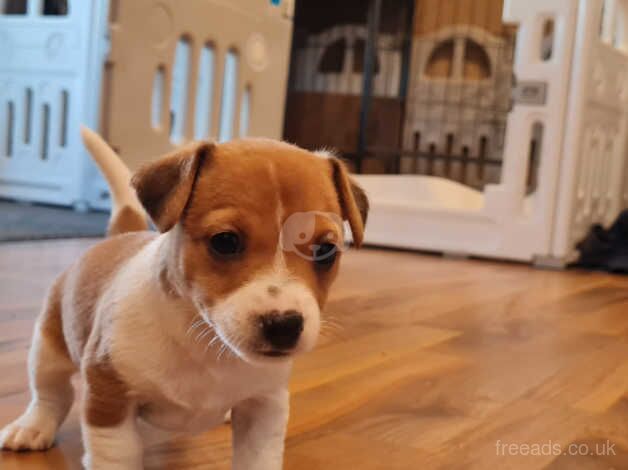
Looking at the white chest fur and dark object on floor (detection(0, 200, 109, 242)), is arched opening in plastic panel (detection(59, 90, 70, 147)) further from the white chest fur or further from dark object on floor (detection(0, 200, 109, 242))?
the white chest fur

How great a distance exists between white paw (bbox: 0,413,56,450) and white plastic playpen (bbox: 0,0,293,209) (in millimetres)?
1654

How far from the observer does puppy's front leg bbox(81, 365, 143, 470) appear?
0.72 metres

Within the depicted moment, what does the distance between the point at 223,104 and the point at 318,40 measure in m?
2.19

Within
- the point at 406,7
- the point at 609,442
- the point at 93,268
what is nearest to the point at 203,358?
the point at 93,268

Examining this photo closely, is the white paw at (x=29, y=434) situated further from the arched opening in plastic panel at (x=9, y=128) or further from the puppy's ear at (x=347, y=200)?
the arched opening in plastic panel at (x=9, y=128)

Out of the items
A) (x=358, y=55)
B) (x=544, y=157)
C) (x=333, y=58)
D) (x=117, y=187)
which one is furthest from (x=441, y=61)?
(x=117, y=187)

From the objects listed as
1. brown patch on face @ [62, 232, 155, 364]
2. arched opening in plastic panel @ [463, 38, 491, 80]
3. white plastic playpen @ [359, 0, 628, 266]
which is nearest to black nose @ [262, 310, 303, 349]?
brown patch on face @ [62, 232, 155, 364]

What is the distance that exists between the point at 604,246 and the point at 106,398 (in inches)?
106

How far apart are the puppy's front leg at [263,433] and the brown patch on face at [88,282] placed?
18cm

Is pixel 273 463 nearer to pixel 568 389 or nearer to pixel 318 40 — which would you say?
pixel 568 389

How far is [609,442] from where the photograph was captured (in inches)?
39.8

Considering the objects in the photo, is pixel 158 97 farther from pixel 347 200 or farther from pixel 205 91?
pixel 347 200

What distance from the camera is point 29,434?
0.85 meters

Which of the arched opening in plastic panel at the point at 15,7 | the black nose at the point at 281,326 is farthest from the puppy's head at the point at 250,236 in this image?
the arched opening in plastic panel at the point at 15,7
